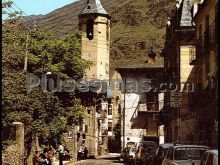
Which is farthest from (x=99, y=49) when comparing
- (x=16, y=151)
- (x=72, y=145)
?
(x=16, y=151)

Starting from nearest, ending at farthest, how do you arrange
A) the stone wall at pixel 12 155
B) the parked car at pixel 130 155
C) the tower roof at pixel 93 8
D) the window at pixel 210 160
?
1. the window at pixel 210 160
2. the stone wall at pixel 12 155
3. the parked car at pixel 130 155
4. the tower roof at pixel 93 8

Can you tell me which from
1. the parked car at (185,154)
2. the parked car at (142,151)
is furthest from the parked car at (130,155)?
the parked car at (185,154)

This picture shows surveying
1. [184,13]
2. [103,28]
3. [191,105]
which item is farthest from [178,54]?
[103,28]

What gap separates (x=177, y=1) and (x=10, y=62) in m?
32.0

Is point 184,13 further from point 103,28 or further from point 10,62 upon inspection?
point 103,28

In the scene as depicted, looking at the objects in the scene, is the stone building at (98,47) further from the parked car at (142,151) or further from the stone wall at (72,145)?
the parked car at (142,151)

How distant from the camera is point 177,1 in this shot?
51438mm

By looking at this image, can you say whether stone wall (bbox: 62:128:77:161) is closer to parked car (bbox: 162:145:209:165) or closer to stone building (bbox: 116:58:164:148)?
stone building (bbox: 116:58:164:148)

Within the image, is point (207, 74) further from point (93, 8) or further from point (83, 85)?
point (93, 8)

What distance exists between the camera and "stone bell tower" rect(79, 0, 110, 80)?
3757 inches

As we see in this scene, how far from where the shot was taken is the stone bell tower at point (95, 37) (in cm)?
9544

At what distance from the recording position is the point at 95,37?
315ft

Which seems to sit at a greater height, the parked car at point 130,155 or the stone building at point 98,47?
the stone building at point 98,47

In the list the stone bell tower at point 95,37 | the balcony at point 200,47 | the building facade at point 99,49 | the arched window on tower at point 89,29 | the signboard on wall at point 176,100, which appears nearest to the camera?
the balcony at point 200,47
